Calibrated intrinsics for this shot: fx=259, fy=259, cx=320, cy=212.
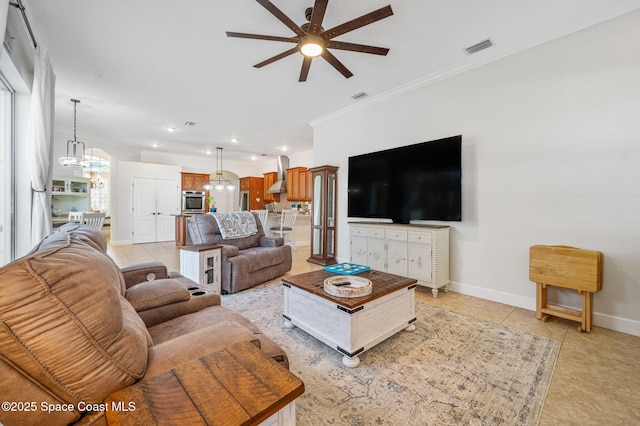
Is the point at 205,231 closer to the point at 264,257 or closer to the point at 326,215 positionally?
the point at 264,257

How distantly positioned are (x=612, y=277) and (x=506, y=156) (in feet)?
4.77

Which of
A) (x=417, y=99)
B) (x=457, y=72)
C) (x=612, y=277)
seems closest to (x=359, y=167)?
(x=417, y=99)

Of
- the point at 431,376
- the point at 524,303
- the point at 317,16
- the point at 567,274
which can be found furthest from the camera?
Answer: the point at 524,303

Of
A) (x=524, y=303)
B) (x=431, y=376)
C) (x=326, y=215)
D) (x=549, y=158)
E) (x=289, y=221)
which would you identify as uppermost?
(x=549, y=158)

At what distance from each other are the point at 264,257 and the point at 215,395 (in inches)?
114

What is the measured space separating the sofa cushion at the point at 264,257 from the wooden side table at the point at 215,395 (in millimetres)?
2584

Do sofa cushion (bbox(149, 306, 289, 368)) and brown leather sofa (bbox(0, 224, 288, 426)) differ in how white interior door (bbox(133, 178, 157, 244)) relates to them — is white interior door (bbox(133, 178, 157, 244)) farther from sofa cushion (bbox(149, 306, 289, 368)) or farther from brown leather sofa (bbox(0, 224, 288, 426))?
brown leather sofa (bbox(0, 224, 288, 426))

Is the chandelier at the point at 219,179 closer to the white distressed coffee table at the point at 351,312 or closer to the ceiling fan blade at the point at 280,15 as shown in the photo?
the ceiling fan blade at the point at 280,15

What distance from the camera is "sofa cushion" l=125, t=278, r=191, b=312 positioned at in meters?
1.53

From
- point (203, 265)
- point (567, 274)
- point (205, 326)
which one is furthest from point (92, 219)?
point (567, 274)

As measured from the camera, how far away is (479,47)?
2.83 meters

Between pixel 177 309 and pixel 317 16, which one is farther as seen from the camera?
pixel 317 16

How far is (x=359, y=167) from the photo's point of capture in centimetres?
429

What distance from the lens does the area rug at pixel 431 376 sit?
4.60 ft
